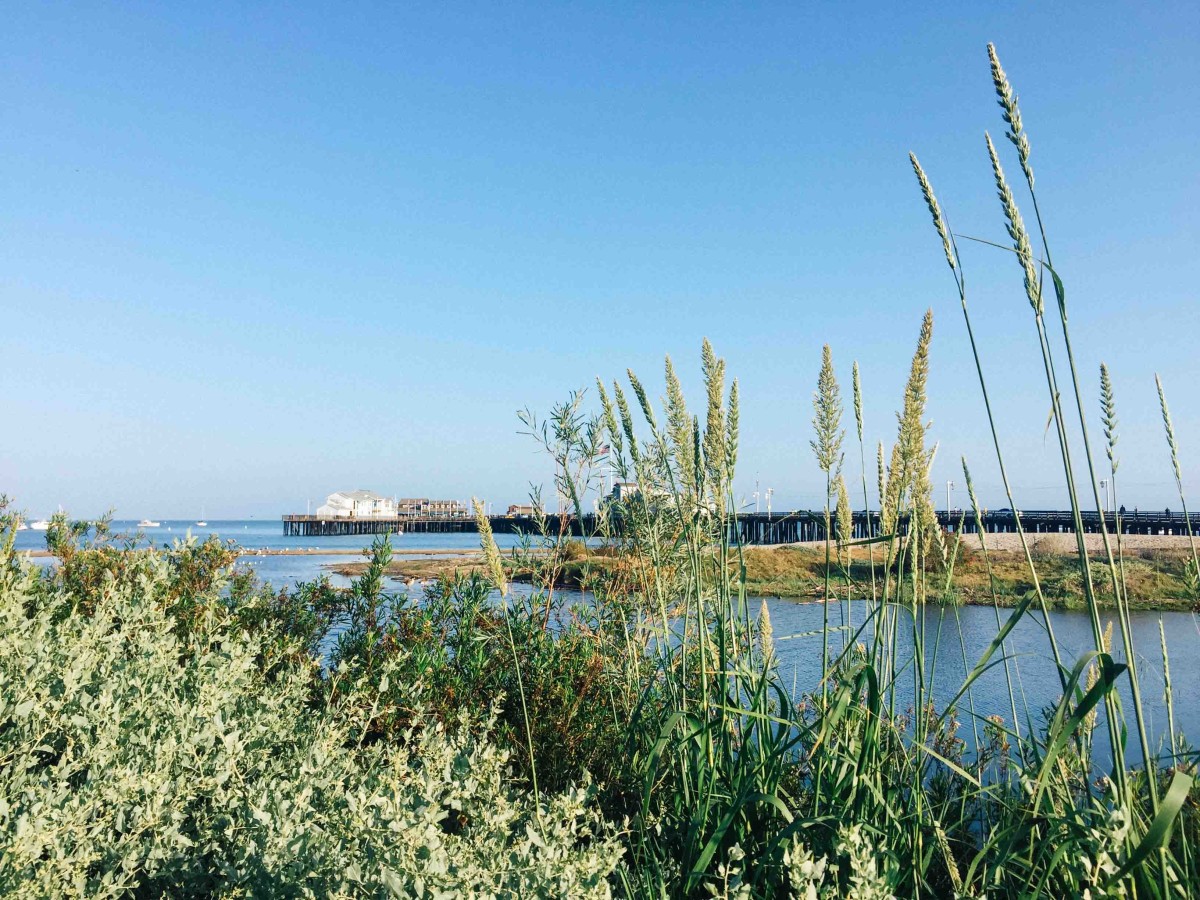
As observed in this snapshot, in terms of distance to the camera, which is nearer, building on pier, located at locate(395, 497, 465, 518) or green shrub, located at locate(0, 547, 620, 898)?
green shrub, located at locate(0, 547, 620, 898)

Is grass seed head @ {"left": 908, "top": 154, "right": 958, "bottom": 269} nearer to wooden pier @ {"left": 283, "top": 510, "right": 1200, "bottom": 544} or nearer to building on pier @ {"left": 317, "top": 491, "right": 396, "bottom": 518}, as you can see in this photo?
wooden pier @ {"left": 283, "top": 510, "right": 1200, "bottom": 544}

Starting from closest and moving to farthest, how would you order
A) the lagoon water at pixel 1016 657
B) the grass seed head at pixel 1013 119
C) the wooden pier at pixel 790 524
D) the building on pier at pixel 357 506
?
the grass seed head at pixel 1013 119, the wooden pier at pixel 790 524, the lagoon water at pixel 1016 657, the building on pier at pixel 357 506

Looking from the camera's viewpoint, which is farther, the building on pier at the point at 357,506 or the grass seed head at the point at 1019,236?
the building on pier at the point at 357,506

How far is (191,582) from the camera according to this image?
14.9ft

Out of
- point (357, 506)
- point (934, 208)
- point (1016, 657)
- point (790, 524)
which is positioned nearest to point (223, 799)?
point (934, 208)

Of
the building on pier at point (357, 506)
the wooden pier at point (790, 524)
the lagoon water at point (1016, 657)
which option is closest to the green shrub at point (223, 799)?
the wooden pier at point (790, 524)

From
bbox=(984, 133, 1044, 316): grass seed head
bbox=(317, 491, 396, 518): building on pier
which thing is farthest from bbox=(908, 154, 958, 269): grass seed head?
bbox=(317, 491, 396, 518): building on pier

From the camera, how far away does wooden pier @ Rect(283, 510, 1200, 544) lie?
10.9ft

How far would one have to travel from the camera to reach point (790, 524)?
42.3 meters

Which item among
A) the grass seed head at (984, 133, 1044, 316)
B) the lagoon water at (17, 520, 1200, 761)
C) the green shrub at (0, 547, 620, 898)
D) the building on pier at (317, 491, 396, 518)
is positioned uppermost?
the building on pier at (317, 491, 396, 518)

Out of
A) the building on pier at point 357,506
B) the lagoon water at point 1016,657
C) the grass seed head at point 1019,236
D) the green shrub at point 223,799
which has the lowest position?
the lagoon water at point 1016,657

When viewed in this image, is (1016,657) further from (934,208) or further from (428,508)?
(428,508)

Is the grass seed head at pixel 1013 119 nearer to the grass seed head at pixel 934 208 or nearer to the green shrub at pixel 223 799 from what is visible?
the grass seed head at pixel 934 208

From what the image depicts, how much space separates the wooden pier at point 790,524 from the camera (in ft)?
10.9
